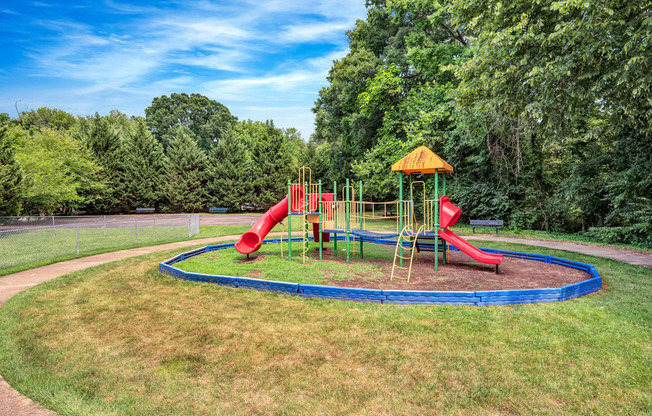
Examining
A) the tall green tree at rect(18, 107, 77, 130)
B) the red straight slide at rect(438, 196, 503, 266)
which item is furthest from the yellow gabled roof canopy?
the tall green tree at rect(18, 107, 77, 130)

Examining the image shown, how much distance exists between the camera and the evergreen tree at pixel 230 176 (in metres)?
34.6

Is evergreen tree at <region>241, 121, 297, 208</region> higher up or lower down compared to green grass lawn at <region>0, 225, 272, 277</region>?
higher up

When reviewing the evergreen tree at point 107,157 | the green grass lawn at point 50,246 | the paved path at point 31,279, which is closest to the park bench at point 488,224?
the green grass lawn at point 50,246

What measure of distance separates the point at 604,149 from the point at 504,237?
601cm

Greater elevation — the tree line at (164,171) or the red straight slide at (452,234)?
the tree line at (164,171)

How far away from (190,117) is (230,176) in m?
33.8

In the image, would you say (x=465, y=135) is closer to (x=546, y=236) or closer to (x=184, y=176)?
(x=546, y=236)

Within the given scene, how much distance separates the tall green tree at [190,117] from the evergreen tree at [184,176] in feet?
76.1

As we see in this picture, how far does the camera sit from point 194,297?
6.70m

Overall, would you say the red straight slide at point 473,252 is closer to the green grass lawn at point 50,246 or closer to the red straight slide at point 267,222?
the red straight slide at point 267,222

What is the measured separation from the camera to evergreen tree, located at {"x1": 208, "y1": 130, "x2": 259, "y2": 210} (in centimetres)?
3462

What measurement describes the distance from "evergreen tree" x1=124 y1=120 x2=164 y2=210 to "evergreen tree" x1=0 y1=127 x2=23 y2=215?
50.5 feet

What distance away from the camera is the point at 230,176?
34.9 m

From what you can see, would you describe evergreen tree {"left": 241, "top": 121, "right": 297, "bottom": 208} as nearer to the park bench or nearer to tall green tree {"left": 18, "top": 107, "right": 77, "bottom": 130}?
the park bench
